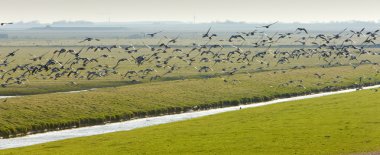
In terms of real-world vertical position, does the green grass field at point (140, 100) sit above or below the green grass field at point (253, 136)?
below

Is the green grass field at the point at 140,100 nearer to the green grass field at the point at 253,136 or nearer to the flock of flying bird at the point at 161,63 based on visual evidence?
the flock of flying bird at the point at 161,63

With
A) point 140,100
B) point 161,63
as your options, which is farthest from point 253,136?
point 161,63

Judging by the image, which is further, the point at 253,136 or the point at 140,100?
the point at 140,100

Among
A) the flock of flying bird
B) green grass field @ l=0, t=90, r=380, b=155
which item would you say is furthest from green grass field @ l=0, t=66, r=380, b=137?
green grass field @ l=0, t=90, r=380, b=155

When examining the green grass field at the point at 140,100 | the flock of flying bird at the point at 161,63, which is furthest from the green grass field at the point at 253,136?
the green grass field at the point at 140,100

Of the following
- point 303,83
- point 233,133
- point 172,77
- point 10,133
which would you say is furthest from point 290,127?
point 172,77

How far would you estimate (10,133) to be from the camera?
55.4m

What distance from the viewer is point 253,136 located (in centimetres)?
4878

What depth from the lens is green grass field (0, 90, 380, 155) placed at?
144 feet

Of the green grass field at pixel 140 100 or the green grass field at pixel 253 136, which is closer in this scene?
the green grass field at pixel 253 136

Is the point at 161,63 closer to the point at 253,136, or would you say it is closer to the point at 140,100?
the point at 140,100

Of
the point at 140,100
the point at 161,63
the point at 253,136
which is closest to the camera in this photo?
the point at 253,136

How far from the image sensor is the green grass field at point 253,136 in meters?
43.9

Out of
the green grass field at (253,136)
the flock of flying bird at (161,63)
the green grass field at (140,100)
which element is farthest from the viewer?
the flock of flying bird at (161,63)
